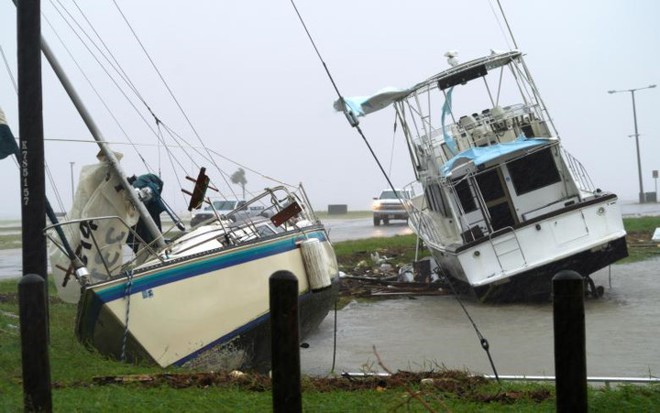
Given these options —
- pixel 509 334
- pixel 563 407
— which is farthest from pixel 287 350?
pixel 509 334

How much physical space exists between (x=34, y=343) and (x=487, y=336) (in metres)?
9.07

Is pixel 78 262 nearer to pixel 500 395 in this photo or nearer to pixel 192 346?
pixel 192 346

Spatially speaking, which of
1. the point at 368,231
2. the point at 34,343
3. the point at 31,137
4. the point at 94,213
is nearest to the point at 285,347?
the point at 34,343

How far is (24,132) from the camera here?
9.62 metres

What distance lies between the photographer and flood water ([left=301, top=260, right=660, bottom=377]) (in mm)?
10953

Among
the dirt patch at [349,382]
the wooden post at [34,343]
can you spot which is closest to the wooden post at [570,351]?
the dirt patch at [349,382]

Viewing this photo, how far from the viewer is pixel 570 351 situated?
4336mm

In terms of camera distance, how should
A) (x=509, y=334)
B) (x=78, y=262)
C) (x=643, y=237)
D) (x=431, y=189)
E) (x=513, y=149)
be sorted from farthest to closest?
(x=643, y=237) → (x=431, y=189) → (x=513, y=149) → (x=509, y=334) → (x=78, y=262)

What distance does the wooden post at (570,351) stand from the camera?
14.1 feet

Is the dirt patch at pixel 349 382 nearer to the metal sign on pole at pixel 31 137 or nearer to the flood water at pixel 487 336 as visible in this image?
the flood water at pixel 487 336

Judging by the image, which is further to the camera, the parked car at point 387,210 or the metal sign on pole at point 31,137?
the parked car at point 387,210

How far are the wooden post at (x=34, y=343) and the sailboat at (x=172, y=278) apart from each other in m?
3.47

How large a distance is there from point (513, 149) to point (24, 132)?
10637mm

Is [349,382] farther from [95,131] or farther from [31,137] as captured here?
[95,131]
